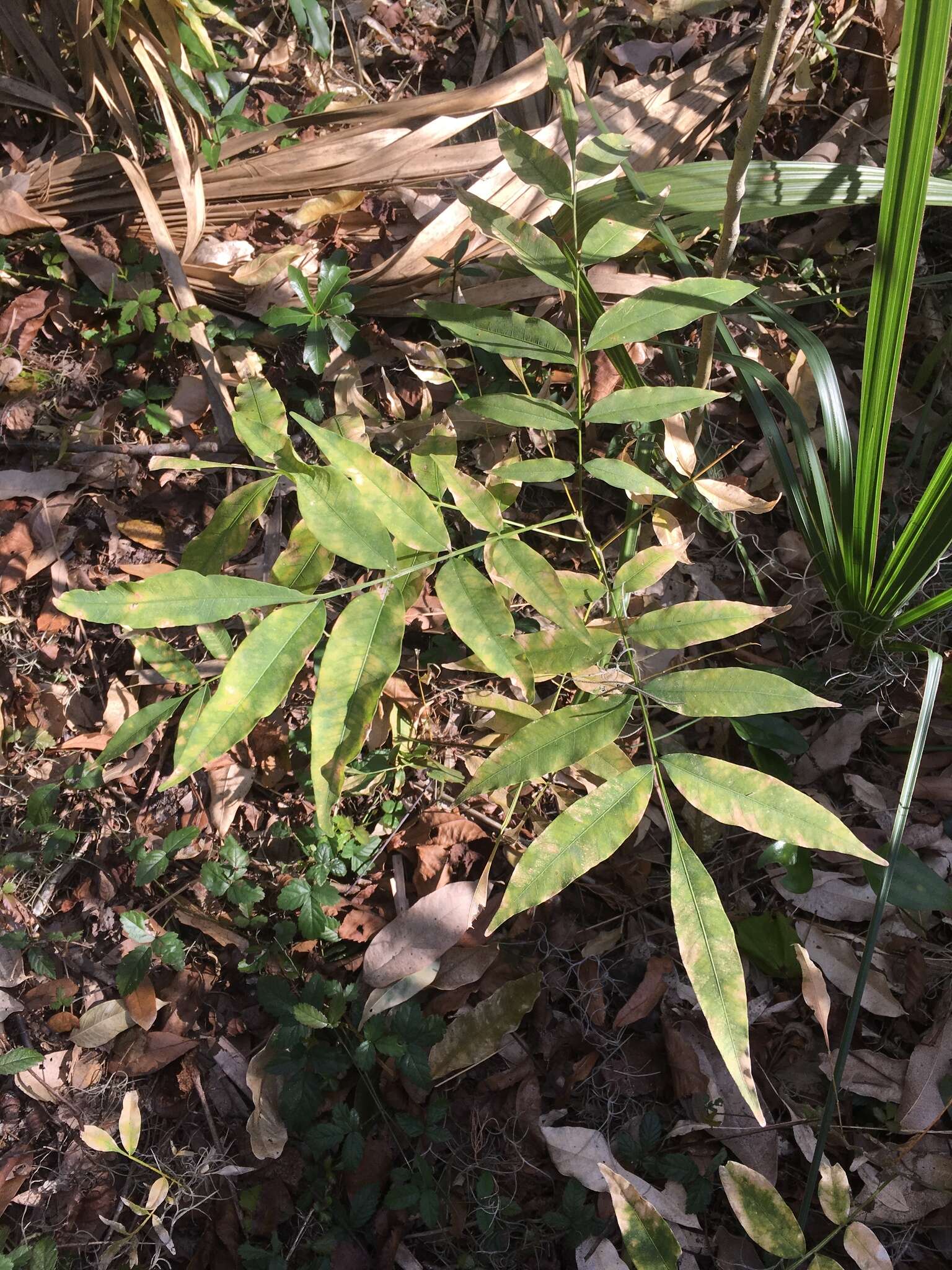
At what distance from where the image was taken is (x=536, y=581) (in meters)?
0.99

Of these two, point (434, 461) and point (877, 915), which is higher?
point (434, 461)

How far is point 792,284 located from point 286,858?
1.49 meters

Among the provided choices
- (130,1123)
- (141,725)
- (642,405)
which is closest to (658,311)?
(642,405)

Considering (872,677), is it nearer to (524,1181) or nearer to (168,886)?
(524,1181)

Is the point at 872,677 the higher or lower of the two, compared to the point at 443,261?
lower

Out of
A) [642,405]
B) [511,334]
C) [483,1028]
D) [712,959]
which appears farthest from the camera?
[483,1028]

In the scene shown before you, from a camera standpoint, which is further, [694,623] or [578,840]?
[694,623]

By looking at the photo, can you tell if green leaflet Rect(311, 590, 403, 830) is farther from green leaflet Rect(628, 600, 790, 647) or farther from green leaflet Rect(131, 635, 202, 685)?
green leaflet Rect(131, 635, 202, 685)

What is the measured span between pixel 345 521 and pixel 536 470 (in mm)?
347

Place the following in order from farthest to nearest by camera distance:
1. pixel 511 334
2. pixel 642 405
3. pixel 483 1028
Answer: pixel 483 1028 < pixel 511 334 < pixel 642 405

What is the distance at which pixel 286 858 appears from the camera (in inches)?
59.2

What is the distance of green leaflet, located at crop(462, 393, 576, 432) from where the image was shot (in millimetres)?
1195

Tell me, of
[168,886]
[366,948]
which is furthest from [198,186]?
[366,948]

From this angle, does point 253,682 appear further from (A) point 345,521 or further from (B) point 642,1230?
(B) point 642,1230
